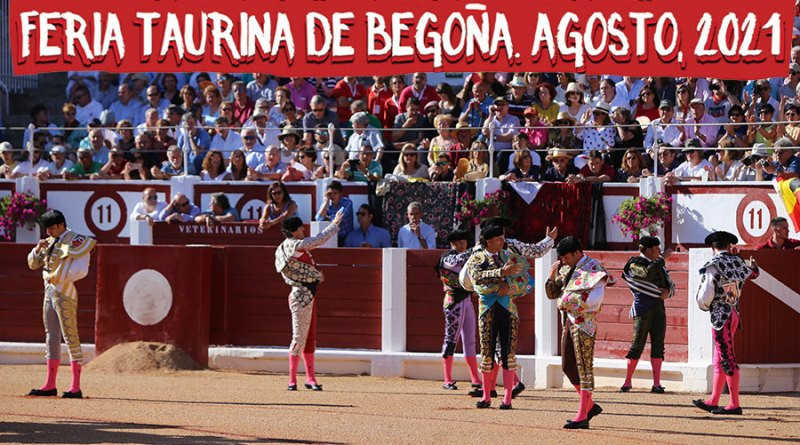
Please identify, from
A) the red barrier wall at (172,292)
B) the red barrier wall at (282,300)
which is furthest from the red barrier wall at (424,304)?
the red barrier wall at (172,292)

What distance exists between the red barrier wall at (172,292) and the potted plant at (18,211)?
3214mm

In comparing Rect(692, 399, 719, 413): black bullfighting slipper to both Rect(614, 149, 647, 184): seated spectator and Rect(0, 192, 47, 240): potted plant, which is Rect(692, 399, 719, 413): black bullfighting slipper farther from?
Rect(0, 192, 47, 240): potted plant

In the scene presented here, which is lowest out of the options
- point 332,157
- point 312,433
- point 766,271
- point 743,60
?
point 312,433

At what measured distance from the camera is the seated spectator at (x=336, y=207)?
51.5 feet

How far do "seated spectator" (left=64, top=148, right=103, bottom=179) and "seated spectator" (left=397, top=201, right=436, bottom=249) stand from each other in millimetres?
4239

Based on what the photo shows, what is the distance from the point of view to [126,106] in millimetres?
18672

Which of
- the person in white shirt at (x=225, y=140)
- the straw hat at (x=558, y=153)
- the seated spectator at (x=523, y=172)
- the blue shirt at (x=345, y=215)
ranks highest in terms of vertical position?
the person in white shirt at (x=225, y=140)

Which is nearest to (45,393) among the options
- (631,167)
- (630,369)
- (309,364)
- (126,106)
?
(309,364)

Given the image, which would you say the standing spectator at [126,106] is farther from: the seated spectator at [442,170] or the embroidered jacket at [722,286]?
the embroidered jacket at [722,286]

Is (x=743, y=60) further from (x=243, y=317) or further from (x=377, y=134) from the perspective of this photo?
(x=243, y=317)

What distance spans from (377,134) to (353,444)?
7825 mm

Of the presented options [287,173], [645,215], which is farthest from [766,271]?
[287,173]

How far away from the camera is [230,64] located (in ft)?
58.3

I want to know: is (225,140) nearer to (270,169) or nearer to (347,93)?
(270,169)
